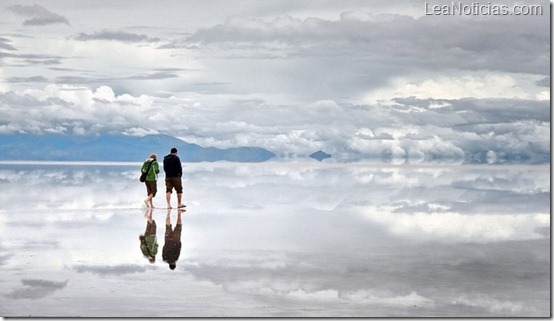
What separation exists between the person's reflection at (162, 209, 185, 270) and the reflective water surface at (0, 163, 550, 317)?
0.43 feet

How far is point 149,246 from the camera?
17828 mm

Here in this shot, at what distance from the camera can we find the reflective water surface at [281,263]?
37.7ft

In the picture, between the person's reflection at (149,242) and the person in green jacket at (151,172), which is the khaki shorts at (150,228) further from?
the person in green jacket at (151,172)

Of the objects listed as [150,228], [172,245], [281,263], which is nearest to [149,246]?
[172,245]

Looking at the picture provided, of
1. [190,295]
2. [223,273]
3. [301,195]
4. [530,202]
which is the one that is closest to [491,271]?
[223,273]

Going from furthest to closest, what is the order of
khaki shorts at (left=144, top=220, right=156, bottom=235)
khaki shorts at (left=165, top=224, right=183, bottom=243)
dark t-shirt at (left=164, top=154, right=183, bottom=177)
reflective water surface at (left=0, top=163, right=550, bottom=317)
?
dark t-shirt at (left=164, top=154, right=183, bottom=177), khaki shorts at (left=144, top=220, right=156, bottom=235), khaki shorts at (left=165, top=224, right=183, bottom=243), reflective water surface at (left=0, top=163, right=550, bottom=317)

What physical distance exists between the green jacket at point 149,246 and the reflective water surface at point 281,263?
0.18m

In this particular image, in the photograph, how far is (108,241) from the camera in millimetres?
18766

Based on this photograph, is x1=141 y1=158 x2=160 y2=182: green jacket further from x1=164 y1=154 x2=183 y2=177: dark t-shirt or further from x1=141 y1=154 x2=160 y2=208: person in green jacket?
x1=164 y1=154 x2=183 y2=177: dark t-shirt

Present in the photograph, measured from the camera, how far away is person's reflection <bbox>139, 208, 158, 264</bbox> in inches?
643

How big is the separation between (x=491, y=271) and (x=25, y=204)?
20.3 meters

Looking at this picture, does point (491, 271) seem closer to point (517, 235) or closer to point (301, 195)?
point (517, 235)

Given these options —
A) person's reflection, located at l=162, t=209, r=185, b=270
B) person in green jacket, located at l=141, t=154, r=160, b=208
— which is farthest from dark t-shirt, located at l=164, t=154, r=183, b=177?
person's reflection, located at l=162, t=209, r=185, b=270

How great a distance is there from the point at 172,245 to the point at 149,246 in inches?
18.4
